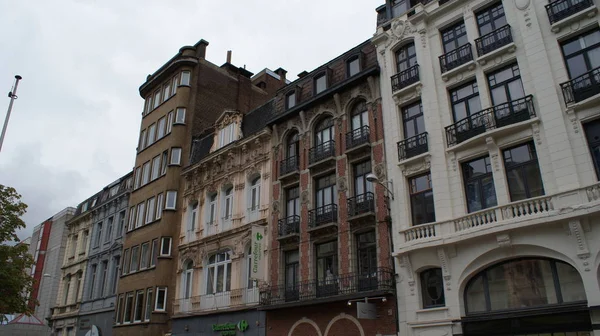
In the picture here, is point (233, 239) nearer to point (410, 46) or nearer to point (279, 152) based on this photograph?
point (279, 152)

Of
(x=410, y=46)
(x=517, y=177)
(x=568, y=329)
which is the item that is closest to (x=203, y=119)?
(x=410, y=46)

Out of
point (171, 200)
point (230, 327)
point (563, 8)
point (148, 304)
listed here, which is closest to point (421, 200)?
point (563, 8)

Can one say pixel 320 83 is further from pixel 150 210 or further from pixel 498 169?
pixel 150 210

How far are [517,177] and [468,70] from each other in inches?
195

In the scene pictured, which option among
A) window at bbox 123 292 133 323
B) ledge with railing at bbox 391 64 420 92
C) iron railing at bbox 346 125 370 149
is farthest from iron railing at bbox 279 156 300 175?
window at bbox 123 292 133 323

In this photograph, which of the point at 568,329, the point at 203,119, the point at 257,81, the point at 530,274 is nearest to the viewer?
the point at 568,329

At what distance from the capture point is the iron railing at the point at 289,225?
24062mm

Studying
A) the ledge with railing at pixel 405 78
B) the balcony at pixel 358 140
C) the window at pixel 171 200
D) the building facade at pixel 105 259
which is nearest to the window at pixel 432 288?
the balcony at pixel 358 140

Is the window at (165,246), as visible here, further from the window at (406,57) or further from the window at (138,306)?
the window at (406,57)

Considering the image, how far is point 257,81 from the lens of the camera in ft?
138

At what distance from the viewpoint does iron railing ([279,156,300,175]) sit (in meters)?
25.4

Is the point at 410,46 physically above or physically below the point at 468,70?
above

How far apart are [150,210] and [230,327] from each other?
40.1 ft

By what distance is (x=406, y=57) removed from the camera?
22609mm
